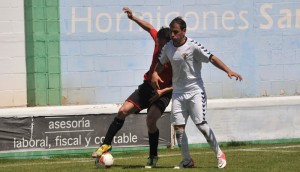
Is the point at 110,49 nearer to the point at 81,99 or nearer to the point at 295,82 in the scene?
the point at 81,99

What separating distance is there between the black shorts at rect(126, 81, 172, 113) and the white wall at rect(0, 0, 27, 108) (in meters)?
4.21

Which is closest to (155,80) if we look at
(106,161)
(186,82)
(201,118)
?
(186,82)

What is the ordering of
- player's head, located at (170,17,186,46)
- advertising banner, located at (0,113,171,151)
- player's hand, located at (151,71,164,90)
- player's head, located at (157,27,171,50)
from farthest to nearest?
advertising banner, located at (0,113,171,151) → player's head, located at (157,27,171,50) → player's hand, located at (151,71,164,90) → player's head, located at (170,17,186,46)

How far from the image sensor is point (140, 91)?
1232cm

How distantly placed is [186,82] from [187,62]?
0.88 feet

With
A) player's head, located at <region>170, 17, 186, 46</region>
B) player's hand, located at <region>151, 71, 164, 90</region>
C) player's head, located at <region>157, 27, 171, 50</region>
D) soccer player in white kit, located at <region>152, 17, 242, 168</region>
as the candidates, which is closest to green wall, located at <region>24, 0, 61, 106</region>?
player's head, located at <region>157, 27, 171, 50</region>

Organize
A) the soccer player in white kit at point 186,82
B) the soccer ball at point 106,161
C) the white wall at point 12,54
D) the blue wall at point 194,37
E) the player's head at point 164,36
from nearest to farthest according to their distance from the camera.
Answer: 1. the soccer player in white kit at point 186,82
2. the soccer ball at point 106,161
3. the player's head at point 164,36
4. the white wall at point 12,54
5. the blue wall at point 194,37

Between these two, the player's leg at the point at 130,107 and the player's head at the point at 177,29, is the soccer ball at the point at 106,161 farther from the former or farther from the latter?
the player's head at the point at 177,29

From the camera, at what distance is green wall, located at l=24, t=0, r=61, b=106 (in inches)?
633

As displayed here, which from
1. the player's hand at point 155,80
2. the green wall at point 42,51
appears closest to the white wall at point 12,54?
the green wall at point 42,51

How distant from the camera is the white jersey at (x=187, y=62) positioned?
11.4 metres

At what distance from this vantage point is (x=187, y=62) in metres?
11.4

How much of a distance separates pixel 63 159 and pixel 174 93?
3831 mm

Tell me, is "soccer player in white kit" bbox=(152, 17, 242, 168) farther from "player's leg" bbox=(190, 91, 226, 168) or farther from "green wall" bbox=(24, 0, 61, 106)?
"green wall" bbox=(24, 0, 61, 106)
